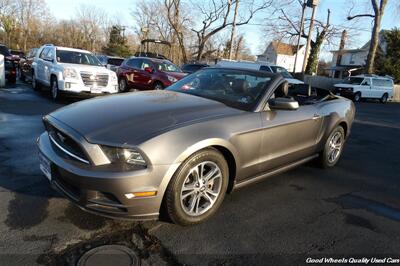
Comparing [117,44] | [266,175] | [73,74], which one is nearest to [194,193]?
[266,175]

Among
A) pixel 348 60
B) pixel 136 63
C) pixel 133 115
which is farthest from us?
pixel 348 60

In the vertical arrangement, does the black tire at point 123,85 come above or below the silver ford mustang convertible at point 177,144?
below

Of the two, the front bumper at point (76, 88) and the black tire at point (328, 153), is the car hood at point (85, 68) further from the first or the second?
the black tire at point (328, 153)

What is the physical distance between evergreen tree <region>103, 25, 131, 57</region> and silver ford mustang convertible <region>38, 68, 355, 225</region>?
57206mm

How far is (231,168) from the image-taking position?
3533mm

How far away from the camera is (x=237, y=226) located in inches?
130

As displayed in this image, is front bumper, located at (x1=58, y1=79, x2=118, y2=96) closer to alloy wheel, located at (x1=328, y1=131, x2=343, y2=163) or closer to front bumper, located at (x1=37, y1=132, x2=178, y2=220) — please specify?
alloy wheel, located at (x1=328, y1=131, x2=343, y2=163)

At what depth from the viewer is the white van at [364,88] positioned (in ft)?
76.1

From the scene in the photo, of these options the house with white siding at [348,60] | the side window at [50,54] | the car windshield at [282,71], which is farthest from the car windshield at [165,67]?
the house with white siding at [348,60]

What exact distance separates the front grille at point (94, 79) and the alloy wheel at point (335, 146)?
7.55 meters

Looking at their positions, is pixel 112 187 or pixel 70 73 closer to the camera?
pixel 112 187

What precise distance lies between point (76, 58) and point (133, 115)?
9.12m

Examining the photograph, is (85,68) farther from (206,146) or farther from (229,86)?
(206,146)

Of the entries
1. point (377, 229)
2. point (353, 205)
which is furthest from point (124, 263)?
point (353, 205)
